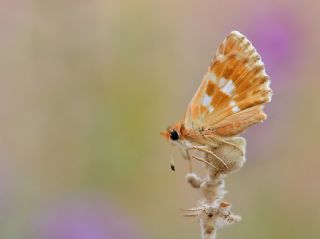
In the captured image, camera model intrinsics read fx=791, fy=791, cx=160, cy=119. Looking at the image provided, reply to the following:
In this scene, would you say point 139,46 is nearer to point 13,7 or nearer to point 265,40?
point 265,40

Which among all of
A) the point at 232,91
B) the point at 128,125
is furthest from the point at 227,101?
the point at 128,125

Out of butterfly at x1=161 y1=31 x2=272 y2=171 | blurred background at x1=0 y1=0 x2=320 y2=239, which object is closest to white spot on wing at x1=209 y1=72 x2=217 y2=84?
butterfly at x1=161 y1=31 x2=272 y2=171

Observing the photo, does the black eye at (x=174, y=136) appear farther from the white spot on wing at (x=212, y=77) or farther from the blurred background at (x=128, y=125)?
the blurred background at (x=128, y=125)

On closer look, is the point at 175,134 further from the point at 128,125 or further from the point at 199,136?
the point at 128,125

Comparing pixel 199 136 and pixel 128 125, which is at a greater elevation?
pixel 128 125

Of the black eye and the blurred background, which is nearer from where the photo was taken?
the black eye

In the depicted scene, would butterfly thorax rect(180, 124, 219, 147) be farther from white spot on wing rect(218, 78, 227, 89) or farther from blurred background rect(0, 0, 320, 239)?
blurred background rect(0, 0, 320, 239)
